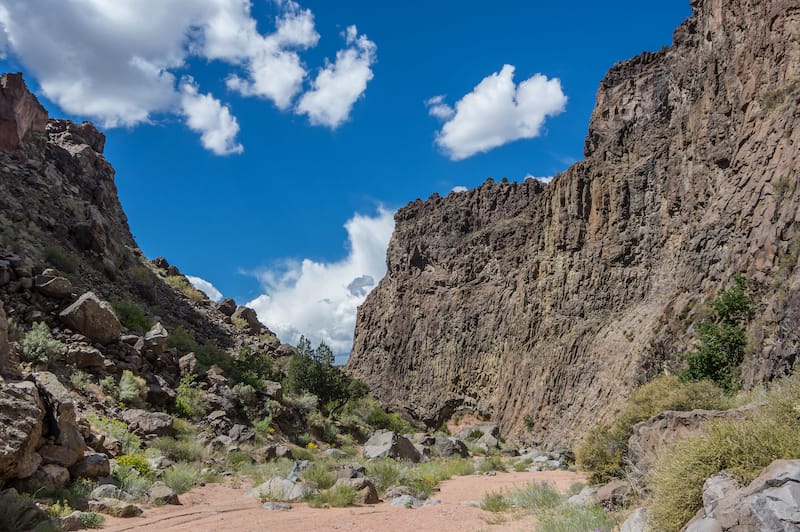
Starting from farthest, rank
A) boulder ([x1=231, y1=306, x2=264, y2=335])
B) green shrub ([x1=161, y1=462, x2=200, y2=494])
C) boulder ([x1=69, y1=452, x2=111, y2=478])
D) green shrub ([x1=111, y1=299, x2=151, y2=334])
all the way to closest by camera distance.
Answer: boulder ([x1=231, y1=306, x2=264, y2=335]), green shrub ([x1=111, y1=299, x2=151, y2=334]), green shrub ([x1=161, y1=462, x2=200, y2=494]), boulder ([x1=69, y1=452, x2=111, y2=478])

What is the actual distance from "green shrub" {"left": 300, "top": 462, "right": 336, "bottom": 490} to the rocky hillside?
43.1 feet

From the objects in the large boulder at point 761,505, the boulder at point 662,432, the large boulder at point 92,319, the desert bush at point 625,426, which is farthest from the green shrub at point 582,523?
the large boulder at point 92,319

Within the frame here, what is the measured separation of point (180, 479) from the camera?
35.2ft

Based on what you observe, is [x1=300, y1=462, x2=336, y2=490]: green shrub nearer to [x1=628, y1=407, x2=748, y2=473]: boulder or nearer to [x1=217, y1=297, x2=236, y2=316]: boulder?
[x1=628, y1=407, x2=748, y2=473]: boulder

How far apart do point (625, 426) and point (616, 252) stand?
38728 millimetres

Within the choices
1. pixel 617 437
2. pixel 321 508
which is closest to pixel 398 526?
pixel 321 508

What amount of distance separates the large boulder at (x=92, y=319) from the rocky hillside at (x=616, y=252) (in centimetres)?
2051

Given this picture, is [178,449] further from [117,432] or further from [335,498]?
[335,498]

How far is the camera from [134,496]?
358 inches

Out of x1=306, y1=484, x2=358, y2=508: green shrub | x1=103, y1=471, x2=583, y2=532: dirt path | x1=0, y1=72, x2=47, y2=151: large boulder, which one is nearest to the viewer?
x1=103, y1=471, x2=583, y2=532: dirt path

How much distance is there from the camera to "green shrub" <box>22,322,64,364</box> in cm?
1343

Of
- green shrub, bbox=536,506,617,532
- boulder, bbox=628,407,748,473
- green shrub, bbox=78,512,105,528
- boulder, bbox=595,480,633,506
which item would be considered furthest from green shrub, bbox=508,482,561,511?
green shrub, bbox=78,512,105,528

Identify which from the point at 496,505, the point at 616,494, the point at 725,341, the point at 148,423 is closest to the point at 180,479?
the point at 148,423

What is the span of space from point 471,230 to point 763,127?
5555 centimetres
